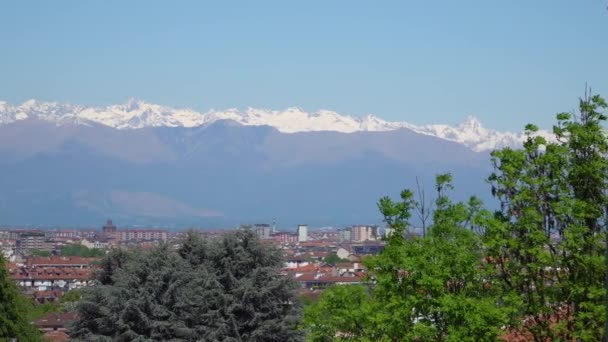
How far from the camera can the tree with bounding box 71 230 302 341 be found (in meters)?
28.5

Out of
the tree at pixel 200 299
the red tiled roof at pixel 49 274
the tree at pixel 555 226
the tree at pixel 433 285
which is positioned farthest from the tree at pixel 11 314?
the red tiled roof at pixel 49 274

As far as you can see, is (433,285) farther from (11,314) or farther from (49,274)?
(49,274)

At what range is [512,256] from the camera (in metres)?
16.3

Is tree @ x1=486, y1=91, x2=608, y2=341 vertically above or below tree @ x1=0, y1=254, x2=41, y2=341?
above

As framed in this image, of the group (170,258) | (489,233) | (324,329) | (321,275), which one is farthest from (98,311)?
(321,275)

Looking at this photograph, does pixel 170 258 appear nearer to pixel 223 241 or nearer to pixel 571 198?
pixel 223 241

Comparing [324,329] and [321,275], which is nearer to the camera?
[324,329]

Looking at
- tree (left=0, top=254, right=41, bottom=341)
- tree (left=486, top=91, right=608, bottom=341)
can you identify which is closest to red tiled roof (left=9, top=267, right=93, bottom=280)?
tree (left=0, top=254, right=41, bottom=341)

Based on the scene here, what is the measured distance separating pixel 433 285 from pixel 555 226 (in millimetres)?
1849

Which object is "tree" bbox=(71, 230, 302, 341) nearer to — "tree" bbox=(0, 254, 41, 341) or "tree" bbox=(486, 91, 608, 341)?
"tree" bbox=(0, 254, 41, 341)

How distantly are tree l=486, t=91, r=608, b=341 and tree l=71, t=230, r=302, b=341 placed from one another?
1242 centimetres

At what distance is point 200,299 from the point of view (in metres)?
28.6

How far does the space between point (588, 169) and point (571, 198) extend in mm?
444

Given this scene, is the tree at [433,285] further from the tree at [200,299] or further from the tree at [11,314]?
the tree at [11,314]
